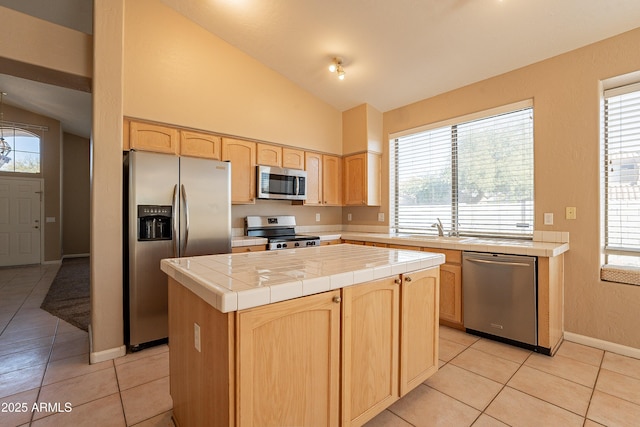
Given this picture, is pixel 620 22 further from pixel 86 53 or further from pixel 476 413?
pixel 86 53

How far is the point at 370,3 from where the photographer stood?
266 cm

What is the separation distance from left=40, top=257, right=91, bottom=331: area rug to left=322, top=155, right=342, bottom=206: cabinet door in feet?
11.0

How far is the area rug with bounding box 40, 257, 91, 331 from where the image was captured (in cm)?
343

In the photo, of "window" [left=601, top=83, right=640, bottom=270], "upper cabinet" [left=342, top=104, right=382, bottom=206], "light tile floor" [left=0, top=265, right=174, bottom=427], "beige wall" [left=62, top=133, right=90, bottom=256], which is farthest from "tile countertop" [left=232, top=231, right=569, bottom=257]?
"beige wall" [left=62, top=133, right=90, bottom=256]

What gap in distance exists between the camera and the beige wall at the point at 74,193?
7.45 m

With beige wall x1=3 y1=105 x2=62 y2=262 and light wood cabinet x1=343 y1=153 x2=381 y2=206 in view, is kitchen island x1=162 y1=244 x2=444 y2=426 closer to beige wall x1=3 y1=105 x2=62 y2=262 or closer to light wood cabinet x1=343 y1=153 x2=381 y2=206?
light wood cabinet x1=343 y1=153 x2=381 y2=206

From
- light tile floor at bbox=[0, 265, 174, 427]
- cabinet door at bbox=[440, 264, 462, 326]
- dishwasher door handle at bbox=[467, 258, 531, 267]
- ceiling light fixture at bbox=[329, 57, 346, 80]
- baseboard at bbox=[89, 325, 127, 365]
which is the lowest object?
light tile floor at bbox=[0, 265, 174, 427]

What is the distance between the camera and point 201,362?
50.1 inches

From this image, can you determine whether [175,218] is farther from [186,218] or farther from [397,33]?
[397,33]

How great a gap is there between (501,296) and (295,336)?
2.36m

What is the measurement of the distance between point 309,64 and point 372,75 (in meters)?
0.81

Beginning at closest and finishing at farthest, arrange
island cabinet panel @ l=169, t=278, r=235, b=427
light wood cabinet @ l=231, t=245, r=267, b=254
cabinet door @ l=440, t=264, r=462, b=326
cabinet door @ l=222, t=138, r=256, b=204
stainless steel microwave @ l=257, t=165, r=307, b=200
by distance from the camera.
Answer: island cabinet panel @ l=169, t=278, r=235, b=427
cabinet door @ l=440, t=264, r=462, b=326
light wood cabinet @ l=231, t=245, r=267, b=254
cabinet door @ l=222, t=138, r=256, b=204
stainless steel microwave @ l=257, t=165, r=307, b=200

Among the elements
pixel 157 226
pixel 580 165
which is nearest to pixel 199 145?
pixel 157 226

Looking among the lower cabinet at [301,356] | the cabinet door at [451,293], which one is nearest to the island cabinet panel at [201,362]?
the lower cabinet at [301,356]
